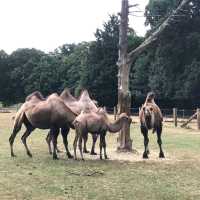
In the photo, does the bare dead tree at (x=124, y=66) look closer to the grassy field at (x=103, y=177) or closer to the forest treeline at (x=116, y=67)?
the grassy field at (x=103, y=177)

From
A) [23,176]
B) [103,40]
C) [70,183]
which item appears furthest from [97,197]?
[103,40]

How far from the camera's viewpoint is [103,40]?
6322 cm

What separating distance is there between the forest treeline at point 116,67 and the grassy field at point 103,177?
13.2m

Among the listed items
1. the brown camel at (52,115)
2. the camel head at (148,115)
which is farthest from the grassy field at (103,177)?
the camel head at (148,115)

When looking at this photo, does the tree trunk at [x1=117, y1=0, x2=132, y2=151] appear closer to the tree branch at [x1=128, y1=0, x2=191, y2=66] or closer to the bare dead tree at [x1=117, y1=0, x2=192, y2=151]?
the bare dead tree at [x1=117, y1=0, x2=192, y2=151]

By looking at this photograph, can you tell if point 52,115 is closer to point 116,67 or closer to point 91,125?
point 91,125

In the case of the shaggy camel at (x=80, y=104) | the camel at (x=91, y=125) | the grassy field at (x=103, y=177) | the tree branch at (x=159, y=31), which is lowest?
the grassy field at (x=103, y=177)

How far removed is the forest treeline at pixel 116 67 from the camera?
47.4m

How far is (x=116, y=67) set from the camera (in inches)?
2339

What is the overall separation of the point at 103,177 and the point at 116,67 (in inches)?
1908

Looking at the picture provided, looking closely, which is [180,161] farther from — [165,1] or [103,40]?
[103,40]

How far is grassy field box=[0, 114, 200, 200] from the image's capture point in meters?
9.46

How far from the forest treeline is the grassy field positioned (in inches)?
519

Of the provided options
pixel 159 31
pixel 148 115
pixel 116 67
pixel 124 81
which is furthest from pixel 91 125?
pixel 116 67
